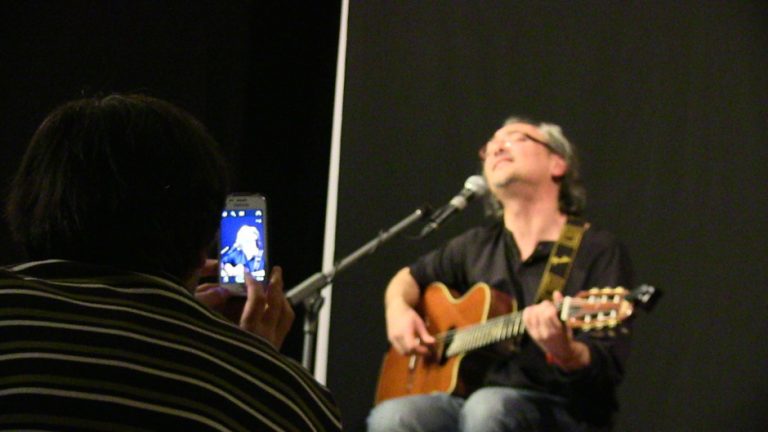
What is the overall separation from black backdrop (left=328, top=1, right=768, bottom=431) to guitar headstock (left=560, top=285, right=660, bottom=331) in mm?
417

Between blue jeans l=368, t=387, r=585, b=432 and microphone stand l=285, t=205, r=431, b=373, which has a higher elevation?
microphone stand l=285, t=205, r=431, b=373

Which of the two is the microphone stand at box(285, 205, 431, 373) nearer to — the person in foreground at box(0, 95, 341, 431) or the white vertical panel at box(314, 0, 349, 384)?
the white vertical panel at box(314, 0, 349, 384)

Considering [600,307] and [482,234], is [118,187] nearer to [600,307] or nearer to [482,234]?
[600,307]

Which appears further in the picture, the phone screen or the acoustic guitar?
the acoustic guitar

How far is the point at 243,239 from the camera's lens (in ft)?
4.41

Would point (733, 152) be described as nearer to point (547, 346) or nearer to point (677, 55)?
point (677, 55)

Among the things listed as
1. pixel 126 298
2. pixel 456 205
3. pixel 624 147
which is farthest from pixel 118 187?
pixel 624 147

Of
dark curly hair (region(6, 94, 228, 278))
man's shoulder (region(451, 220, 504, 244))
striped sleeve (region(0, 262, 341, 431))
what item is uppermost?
dark curly hair (region(6, 94, 228, 278))

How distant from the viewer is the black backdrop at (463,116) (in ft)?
7.66

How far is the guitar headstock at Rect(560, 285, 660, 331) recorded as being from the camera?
1.93 m

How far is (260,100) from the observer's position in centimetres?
268

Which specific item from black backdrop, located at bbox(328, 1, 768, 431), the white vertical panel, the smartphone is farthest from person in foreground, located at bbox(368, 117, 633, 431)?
the smartphone

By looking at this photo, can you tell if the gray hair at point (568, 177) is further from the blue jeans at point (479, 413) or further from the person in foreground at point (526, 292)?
the blue jeans at point (479, 413)

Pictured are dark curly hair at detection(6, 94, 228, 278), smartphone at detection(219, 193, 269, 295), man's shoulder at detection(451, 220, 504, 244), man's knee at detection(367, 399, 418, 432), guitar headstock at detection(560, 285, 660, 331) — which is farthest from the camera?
man's shoulder at detection(451, 220, 504, 244)
